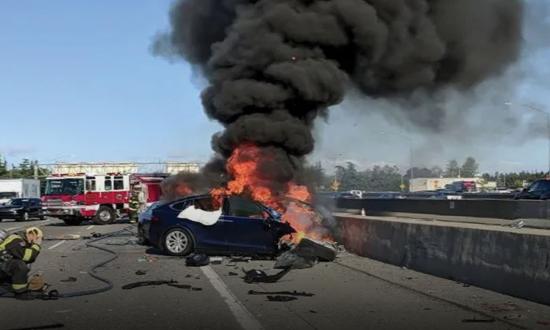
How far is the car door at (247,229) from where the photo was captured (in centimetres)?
1341

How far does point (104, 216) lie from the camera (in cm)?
2984

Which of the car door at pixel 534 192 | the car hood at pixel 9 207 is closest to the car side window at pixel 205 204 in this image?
the car door at pixel 534 192

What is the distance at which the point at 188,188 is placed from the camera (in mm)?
22281

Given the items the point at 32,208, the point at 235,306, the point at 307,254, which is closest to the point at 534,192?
the point at 307,254

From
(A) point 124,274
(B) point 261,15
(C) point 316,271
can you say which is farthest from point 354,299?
(B) point 261,15

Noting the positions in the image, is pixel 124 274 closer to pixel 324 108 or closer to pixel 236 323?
pixel 236 323

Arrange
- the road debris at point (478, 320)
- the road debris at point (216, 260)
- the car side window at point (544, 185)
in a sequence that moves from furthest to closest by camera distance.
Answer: the car side window at point (544, 185) < the road debris at point (216, 260) < the road debris at point (478, 320)

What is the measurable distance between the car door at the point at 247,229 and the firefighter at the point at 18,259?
5182 millimetres

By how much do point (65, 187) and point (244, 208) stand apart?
18005mm

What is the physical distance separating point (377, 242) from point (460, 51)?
10.0 metres

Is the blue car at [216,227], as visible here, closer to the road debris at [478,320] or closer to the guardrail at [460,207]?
the guardrail at [460,207]

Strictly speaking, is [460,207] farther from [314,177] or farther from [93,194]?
[93,194]

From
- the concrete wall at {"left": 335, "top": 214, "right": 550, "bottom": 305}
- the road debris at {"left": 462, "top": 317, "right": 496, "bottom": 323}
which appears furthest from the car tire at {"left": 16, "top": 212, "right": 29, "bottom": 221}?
the road debris at {"left": 462, "top": 317, "right": 496, "bottom": 323}

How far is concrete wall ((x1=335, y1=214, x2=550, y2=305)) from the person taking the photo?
8.20 metres
